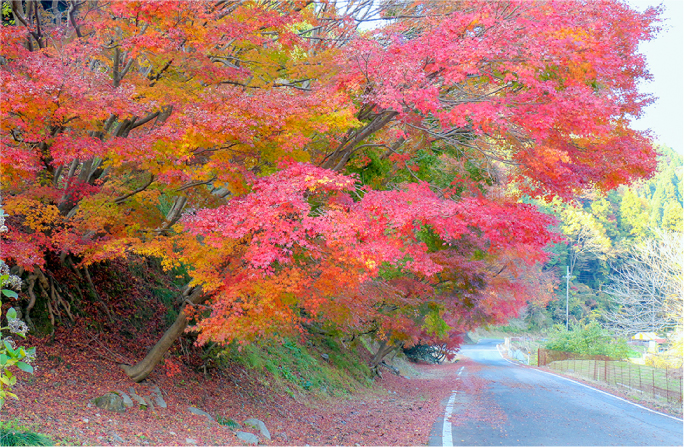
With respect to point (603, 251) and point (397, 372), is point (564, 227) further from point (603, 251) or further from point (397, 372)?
point (397, 372)

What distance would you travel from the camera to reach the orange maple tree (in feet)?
22.7

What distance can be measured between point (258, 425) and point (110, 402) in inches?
118

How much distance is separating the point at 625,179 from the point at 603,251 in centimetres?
6441

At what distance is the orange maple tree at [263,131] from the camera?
273 inches

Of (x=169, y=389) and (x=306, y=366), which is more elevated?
(x=169, y=389)

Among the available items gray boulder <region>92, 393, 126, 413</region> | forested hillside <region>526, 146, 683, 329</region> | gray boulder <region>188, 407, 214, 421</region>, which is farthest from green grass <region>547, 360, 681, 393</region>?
forested hillside <region>526, 146, 683, 329</region>

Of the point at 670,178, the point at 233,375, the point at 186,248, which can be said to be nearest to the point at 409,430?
the point at 233,375

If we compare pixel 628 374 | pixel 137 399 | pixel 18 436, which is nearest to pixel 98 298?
pixel 137 399

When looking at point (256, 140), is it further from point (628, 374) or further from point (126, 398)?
point (628, 374)

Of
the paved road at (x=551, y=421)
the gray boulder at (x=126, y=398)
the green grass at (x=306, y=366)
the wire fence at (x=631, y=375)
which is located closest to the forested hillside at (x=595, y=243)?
the wire fence at (x=631, y=375)

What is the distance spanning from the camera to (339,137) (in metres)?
9.44

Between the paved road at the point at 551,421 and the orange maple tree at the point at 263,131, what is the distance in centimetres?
387

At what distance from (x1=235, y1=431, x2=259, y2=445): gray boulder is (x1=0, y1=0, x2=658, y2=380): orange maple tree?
1922 mm

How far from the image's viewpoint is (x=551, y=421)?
11383mm
